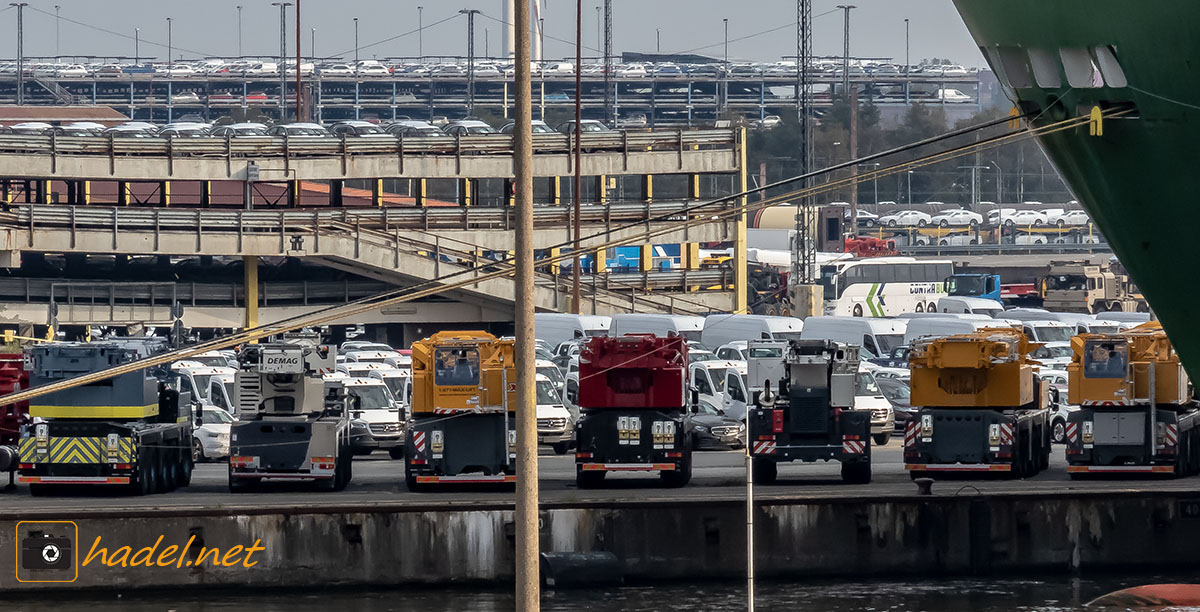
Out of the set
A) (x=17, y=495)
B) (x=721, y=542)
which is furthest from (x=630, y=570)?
(x=17, y=495)

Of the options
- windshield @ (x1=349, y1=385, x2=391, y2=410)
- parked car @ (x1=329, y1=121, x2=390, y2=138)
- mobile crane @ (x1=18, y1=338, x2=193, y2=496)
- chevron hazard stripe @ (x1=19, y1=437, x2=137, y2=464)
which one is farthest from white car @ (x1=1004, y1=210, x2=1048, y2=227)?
chevron hazard stripe @ (x1=19, y1=437, x2=137, y2=464)

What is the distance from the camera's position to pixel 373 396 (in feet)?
121

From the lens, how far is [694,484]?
2983 centimetres

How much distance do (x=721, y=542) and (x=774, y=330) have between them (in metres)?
28.3

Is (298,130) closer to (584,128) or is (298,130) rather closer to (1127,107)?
(584,128)

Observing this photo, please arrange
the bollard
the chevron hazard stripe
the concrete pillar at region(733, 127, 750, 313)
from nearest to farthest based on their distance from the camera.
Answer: the bollard < the chevron hazard stripe < the concrete pillar at region(733, 127, 750, 313)

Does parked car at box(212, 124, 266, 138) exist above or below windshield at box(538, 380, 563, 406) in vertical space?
above

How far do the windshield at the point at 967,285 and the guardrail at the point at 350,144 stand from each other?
19.3m

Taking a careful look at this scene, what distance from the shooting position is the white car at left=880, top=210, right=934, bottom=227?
134m

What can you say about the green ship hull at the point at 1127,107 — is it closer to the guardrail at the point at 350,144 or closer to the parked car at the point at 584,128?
the guardrail at the point at 350,144

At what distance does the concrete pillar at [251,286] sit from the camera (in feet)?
228

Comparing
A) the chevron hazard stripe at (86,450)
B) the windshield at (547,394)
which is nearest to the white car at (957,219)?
the windshield at (547,394)

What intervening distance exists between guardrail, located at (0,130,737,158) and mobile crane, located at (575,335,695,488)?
4267 cm

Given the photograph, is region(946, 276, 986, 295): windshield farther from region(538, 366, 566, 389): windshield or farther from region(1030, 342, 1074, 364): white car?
region(538, 366, 566, 389): windshield
